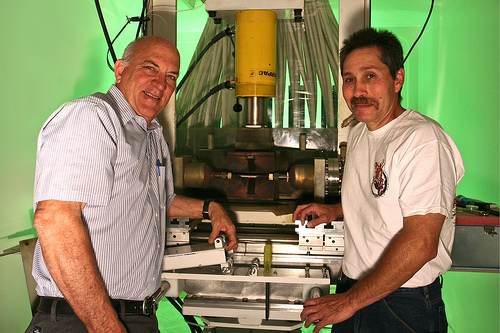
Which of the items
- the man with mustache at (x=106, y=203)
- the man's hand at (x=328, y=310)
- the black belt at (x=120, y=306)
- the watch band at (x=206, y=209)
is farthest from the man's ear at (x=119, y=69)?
the man's hand at (x=328, y=310)

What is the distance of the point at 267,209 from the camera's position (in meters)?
1.65

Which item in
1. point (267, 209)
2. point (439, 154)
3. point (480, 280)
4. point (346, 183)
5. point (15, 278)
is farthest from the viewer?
point (480, 280)

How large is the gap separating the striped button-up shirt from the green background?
47.8 inches

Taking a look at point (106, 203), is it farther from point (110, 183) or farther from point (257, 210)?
point (257, 210)

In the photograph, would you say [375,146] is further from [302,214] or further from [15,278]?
[15,278]

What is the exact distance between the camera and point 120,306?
117 cm

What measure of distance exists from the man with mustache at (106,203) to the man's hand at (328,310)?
0.46 meters

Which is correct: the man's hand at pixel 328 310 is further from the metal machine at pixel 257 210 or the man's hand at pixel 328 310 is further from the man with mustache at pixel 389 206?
the metal machine at pixel 257 210

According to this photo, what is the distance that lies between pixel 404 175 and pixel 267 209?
677mm

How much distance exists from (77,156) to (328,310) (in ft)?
2.81

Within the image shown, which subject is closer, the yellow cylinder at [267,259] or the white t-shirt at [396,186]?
the white t-shirt at [396,186]

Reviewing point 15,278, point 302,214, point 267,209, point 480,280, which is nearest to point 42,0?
point 15,278

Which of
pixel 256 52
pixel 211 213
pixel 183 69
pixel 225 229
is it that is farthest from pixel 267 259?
pixel 183 69

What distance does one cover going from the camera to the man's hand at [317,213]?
1.50 meters
